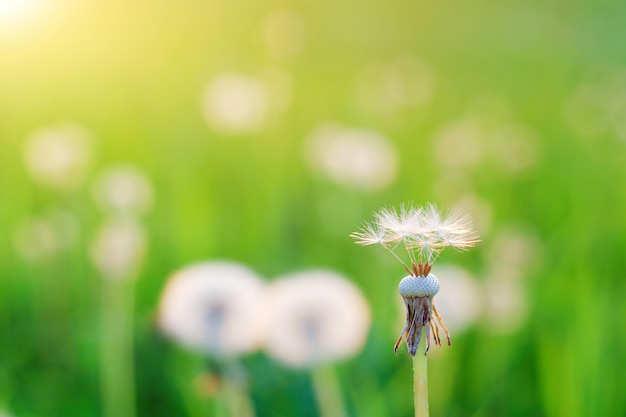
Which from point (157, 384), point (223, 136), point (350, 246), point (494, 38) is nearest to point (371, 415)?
point (157, 384)

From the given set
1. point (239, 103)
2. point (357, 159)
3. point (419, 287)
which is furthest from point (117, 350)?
point (419, 287)

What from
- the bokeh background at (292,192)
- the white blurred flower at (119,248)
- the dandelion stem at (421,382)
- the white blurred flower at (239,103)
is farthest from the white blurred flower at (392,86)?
the dandelion stem at (421,382)

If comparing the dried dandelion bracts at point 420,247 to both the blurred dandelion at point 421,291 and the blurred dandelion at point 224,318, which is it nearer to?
the blurred dandelion at point 421,291

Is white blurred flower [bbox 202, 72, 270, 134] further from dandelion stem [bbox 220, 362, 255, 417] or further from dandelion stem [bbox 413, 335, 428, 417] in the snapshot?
dandelion stem [bbox 413, 335, 428, 417]

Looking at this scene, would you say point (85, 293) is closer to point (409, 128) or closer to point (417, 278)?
point (409, 128)

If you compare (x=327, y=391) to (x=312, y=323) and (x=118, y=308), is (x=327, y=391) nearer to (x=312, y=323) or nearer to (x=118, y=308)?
(x=312, y=323)

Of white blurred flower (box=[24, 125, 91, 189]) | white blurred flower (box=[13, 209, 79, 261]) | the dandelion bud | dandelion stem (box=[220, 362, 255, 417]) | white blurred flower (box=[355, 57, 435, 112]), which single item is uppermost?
white blurred flower (box=[355, 57, 435, 112])

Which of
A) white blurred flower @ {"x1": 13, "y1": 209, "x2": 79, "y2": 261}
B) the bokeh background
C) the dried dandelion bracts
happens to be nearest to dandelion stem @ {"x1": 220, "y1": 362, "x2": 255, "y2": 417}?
the bokeh background
